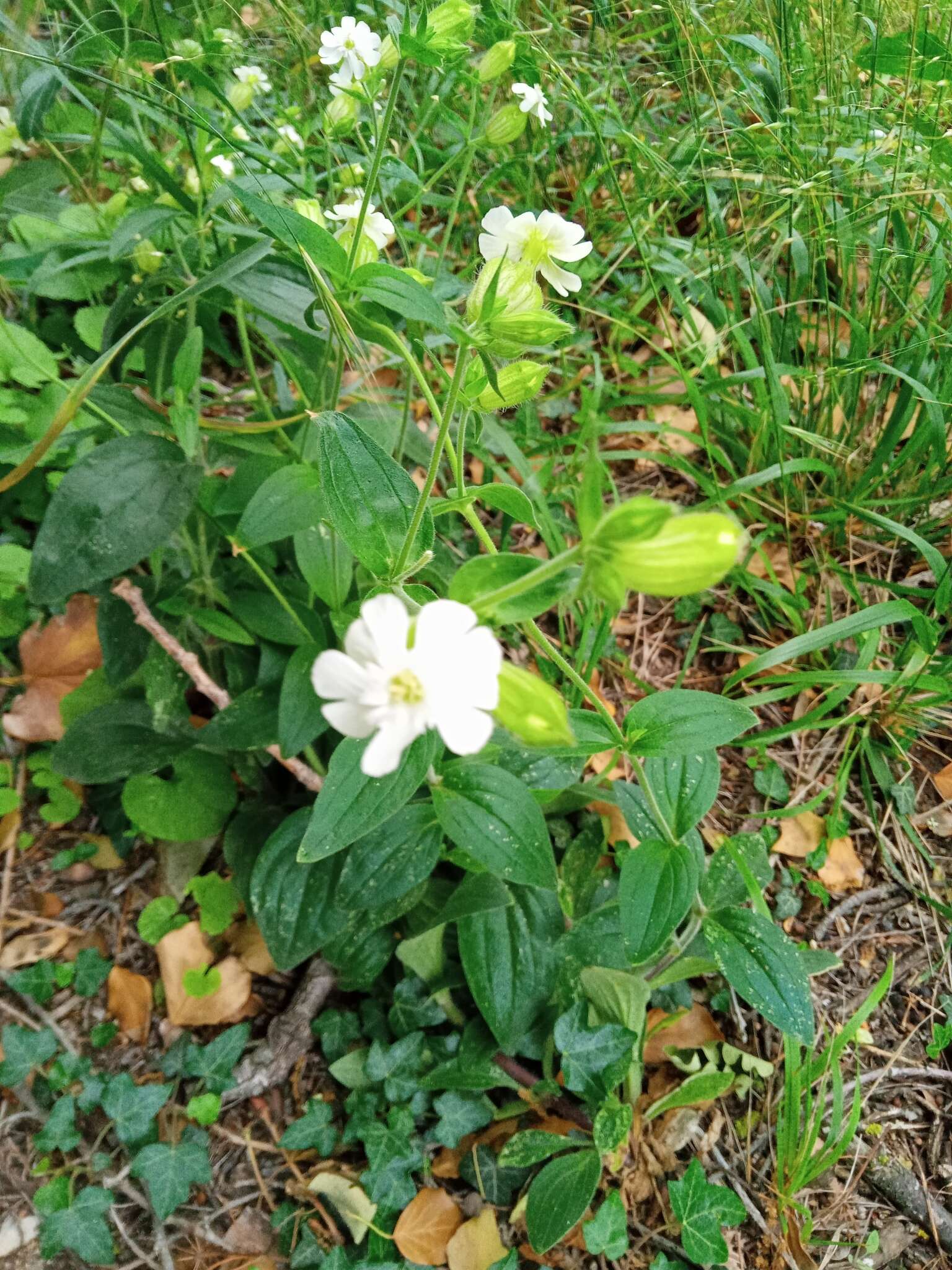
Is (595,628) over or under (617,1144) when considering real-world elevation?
over

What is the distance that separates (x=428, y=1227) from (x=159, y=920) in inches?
24.5

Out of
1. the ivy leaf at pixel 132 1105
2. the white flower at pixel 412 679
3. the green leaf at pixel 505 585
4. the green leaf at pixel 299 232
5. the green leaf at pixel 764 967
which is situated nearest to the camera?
the white flower at pixel 412 679

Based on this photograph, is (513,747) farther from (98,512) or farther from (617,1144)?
(98,512)

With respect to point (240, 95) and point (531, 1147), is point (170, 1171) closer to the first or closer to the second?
point (531, 1147)

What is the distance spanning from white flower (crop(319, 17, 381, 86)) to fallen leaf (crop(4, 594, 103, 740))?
1.02 metres

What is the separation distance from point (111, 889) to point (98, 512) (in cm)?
74

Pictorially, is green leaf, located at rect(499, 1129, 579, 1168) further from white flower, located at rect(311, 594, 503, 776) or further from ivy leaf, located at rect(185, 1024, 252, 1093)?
white flower, located at rect(311, 594, 503, 776)

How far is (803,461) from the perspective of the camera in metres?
1.43

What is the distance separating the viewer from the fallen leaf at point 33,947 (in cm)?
146

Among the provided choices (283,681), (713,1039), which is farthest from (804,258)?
(713,1039)

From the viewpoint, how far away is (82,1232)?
1.16 m

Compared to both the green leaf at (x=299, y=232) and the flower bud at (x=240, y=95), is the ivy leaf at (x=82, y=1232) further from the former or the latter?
the flower bud at (x=240, y=95)

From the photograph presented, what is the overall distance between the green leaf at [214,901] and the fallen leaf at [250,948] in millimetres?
21

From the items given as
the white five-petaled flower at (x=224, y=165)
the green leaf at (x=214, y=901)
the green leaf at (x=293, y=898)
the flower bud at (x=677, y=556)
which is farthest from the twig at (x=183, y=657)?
the flower bud at (x=677, y=556)
